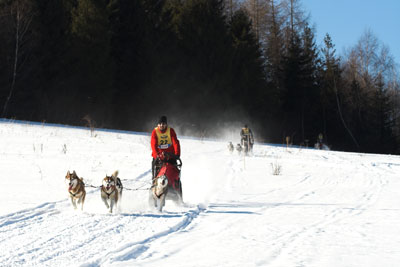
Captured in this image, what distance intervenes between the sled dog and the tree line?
17667 millimetres

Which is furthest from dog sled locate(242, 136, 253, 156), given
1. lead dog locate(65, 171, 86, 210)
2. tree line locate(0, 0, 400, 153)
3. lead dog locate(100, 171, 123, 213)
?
lead dog locate(65, 171, 86, 210)

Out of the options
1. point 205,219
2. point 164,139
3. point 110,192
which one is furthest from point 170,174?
point 205,219

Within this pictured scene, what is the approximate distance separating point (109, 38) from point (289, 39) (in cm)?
2432

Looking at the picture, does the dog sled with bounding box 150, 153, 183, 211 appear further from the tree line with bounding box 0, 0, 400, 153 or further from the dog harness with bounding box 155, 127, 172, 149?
the tree line with bounding box 0, 0, 400, 153

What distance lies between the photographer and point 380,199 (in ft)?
30.5

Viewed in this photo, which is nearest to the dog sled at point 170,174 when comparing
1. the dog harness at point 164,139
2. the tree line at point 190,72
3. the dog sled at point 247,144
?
the dog harness at point 164,139

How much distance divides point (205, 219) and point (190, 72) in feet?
94.1

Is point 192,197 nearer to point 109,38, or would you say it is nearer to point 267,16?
point 109,38

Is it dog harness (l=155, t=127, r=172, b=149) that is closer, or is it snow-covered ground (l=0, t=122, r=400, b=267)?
snow-covered ground (l=0, t=122, r=400, b=267)

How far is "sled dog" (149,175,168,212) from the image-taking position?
7230 mm

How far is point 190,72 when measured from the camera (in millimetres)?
34656

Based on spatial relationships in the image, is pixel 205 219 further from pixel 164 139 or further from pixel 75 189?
pixel 75 189

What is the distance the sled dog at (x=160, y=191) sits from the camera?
723 centimetres

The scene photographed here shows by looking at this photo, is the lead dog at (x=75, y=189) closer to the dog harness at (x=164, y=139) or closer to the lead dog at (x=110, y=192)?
the lead dog at (x=110, y=192)
